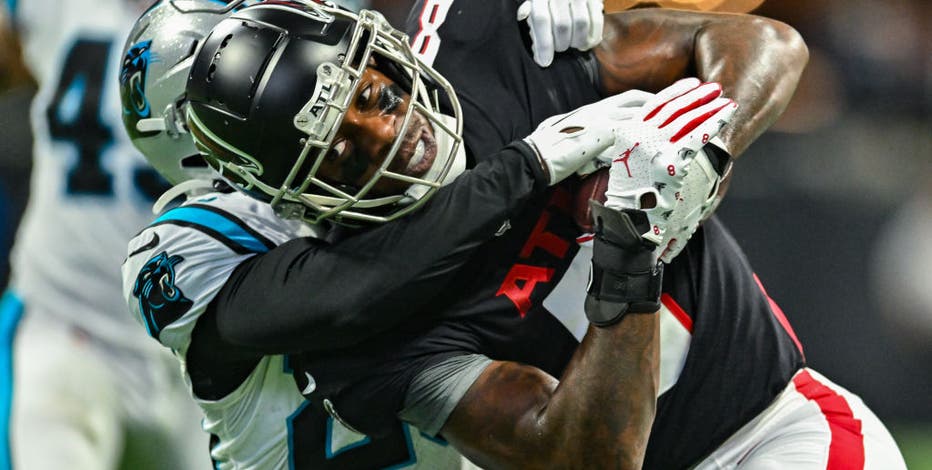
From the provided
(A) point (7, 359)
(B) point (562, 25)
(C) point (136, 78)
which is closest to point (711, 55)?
(B) point (562, 25)

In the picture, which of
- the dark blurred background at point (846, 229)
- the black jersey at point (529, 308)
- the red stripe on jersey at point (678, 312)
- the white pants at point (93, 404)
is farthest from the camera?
the dark blurred background at point (846, 229)

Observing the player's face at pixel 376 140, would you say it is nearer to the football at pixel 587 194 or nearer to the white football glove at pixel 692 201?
the football at pixel 587 194

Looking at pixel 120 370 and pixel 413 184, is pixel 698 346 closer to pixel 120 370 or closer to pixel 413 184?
pixel 413 184

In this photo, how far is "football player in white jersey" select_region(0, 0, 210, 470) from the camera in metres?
3.34

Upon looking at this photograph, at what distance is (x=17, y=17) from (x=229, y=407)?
1934mm

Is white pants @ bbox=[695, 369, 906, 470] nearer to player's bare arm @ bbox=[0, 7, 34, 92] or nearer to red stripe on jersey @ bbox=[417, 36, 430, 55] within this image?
red stripe on jersey @ bbox=[417, 36, 430, 55]

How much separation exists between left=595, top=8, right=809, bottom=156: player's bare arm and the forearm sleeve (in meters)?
0.31

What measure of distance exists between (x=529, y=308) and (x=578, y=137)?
0.29 m

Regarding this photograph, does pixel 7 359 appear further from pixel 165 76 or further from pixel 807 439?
pixel 807 439

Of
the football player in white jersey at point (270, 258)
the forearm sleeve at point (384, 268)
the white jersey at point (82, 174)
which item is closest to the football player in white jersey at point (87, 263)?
the white jersey at point (82, 174)

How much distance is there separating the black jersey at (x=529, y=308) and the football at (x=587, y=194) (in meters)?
0.03

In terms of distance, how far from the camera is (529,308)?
1.74 meters

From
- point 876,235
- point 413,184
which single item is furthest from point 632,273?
point 876,235

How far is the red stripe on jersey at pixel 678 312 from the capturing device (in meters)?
1.80
